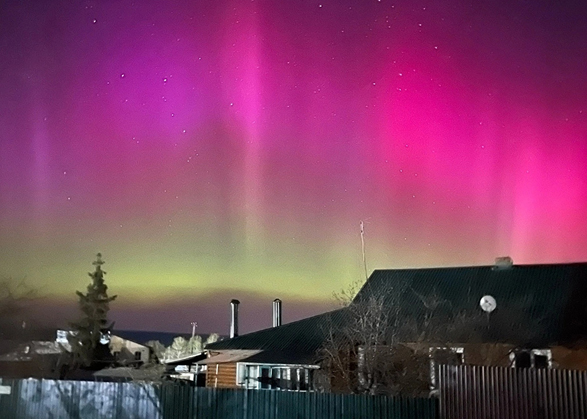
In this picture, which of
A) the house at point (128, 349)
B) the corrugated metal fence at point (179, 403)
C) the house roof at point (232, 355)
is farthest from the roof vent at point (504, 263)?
the house at point (128, 349)

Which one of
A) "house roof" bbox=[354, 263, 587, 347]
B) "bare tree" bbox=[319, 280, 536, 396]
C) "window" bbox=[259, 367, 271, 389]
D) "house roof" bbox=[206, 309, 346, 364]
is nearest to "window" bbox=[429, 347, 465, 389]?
"bare tree" bbox=[319, 280, 536, 396]

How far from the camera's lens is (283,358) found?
2709 cm

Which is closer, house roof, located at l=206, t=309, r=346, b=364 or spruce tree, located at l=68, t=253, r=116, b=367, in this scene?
house roof, located at l=206, t=309, r=346, b=364

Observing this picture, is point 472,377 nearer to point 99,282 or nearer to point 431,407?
point 431,407

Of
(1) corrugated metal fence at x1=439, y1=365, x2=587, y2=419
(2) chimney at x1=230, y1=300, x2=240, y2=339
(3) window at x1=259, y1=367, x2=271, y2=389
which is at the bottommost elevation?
(3) window at x1=259, y1=367, x2=271, y2=389

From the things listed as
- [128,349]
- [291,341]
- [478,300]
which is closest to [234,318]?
[291,341]

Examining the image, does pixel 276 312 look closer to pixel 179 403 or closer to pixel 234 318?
pixel 234 318

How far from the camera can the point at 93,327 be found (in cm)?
5497

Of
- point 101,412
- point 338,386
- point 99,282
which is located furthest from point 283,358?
point 99,282

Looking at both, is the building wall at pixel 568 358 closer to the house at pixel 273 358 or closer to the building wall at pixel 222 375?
the house at pixel 273 358

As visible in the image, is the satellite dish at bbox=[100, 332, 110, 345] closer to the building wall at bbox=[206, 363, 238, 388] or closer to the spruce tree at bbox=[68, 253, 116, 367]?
the spruce tree at bbox=[68, 253, 116, 367]

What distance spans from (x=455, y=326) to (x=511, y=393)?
13.2 m

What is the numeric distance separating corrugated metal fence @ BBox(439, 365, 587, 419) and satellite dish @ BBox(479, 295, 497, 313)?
14810 mm

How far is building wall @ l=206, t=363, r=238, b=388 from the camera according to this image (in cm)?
2853
